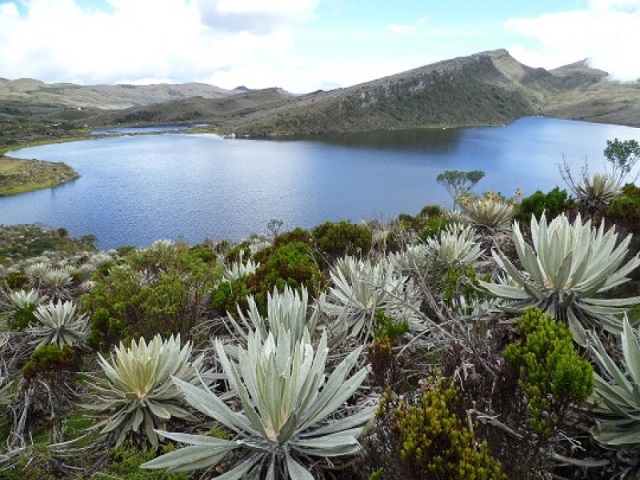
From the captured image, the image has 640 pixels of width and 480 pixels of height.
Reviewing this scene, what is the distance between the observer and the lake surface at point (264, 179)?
129 feet

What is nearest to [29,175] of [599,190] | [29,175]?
[29,175]

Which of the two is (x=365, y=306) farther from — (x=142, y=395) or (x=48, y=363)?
(x=48, y=363)

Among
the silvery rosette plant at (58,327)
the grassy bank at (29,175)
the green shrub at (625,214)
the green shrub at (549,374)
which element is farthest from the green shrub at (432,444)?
the grassy bank at (29,175)

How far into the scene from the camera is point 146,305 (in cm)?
459

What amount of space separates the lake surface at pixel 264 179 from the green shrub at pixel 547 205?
11902 mm

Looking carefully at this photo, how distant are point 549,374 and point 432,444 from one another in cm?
58

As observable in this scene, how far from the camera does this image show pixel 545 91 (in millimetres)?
183875

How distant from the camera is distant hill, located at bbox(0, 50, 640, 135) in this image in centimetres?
11031

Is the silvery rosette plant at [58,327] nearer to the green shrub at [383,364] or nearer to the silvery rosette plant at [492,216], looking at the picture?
the green shrub at [383,364]

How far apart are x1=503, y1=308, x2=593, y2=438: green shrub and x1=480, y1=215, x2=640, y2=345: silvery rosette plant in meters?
0.64

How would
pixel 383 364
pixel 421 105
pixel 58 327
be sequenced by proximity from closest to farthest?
pixel 383 364 < pixel 58 327 < pixel 421 105

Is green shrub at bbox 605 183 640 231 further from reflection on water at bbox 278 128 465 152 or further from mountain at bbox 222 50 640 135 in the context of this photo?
mountain at bbox 222 50 640 135

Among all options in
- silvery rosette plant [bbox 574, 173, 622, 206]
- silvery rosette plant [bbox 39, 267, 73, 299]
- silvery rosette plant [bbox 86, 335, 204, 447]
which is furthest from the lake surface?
silvery rosette plant [bbox 86, 335, 204, 447]

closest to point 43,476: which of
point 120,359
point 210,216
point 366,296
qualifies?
point 120,359
